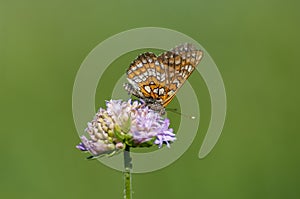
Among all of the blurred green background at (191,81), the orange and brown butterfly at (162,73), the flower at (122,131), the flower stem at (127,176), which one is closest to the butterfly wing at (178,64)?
the orange and brown butterfly at (162,73)

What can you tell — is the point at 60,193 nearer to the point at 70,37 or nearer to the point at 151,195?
the point at 151,195

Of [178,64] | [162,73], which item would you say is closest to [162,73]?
[162,73]

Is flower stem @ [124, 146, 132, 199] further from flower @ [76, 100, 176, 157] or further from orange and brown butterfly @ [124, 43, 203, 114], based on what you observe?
orange and brown butterfly @ [124, 43, 203, 114]

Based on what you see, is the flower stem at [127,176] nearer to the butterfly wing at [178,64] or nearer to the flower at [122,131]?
the flower at [122,131]

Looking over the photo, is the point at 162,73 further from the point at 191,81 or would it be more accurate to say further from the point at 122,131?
the point at 191,81

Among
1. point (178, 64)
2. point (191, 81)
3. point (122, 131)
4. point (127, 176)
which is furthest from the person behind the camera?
point (191, 81)

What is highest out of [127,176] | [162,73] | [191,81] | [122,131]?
[191,81]
